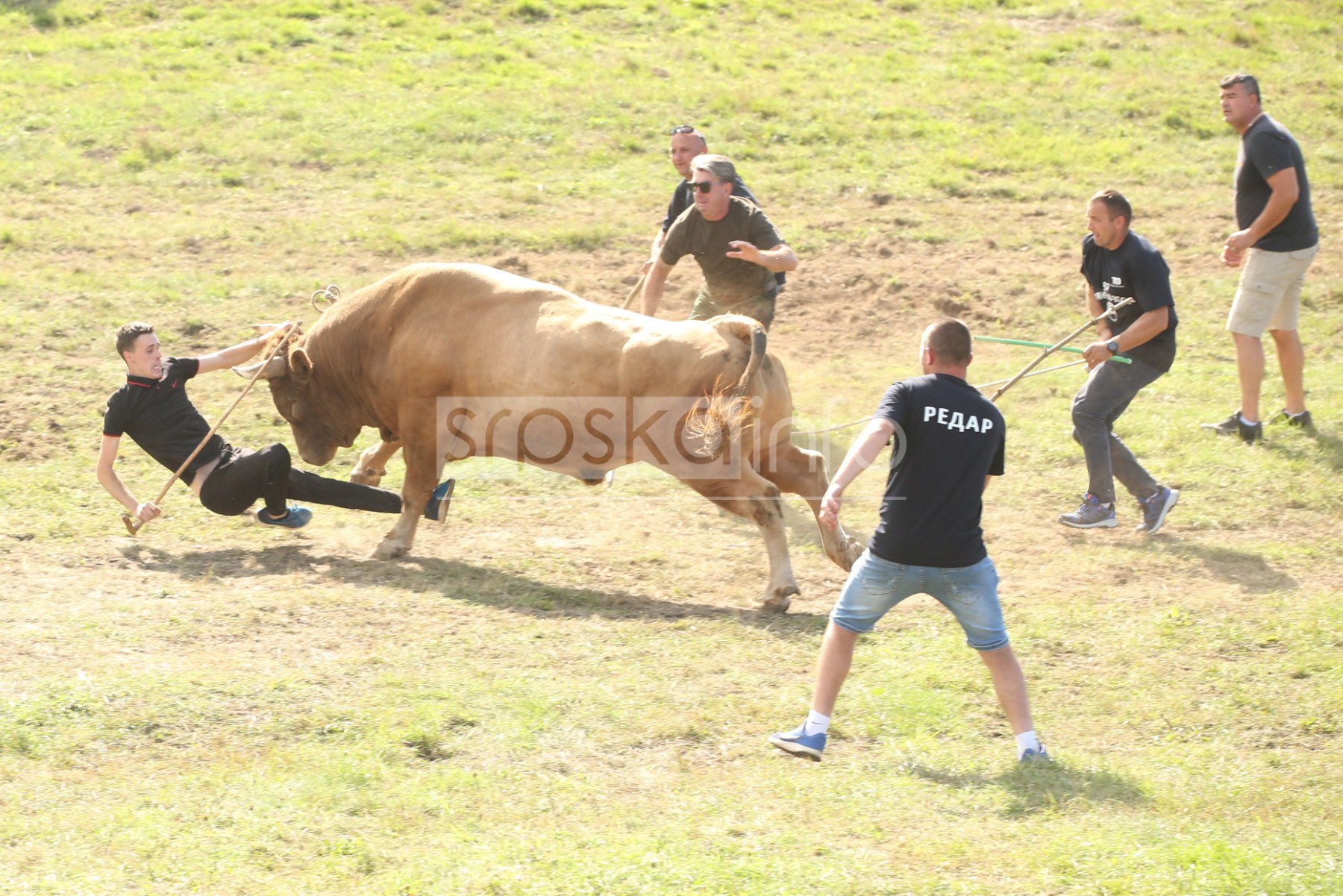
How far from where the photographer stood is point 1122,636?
645 cm

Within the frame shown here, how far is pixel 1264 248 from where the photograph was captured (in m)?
9.16

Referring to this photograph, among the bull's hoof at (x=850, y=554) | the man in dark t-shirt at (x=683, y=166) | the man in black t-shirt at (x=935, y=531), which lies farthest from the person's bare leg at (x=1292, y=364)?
the man in black t-shirt at (x=935, y=531)

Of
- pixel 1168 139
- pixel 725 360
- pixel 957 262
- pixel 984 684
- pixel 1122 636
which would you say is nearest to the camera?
pixel 984 684

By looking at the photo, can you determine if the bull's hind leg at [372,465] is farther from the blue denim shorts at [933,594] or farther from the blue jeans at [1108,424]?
the blue denim shorts at [933,594]

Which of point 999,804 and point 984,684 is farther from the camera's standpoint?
Result: point 984,684

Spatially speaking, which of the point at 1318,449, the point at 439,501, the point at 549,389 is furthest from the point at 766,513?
the point at 1318,449

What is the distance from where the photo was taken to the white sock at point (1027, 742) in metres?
5.05

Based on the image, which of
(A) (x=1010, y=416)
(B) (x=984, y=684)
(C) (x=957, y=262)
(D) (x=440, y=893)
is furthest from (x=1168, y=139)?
(D) (x=440, y=893)

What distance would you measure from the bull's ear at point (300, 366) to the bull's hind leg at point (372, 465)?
2.21 feet

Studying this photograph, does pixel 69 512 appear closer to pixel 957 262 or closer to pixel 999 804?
pixel 999 804

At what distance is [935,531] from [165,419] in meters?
4.67

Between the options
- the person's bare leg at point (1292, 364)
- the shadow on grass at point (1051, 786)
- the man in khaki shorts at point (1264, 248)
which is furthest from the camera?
the person's bare leg at point (1292, 364)

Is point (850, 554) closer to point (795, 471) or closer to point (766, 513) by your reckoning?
point (766, 513)

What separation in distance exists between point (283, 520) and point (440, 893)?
4.30 meters
